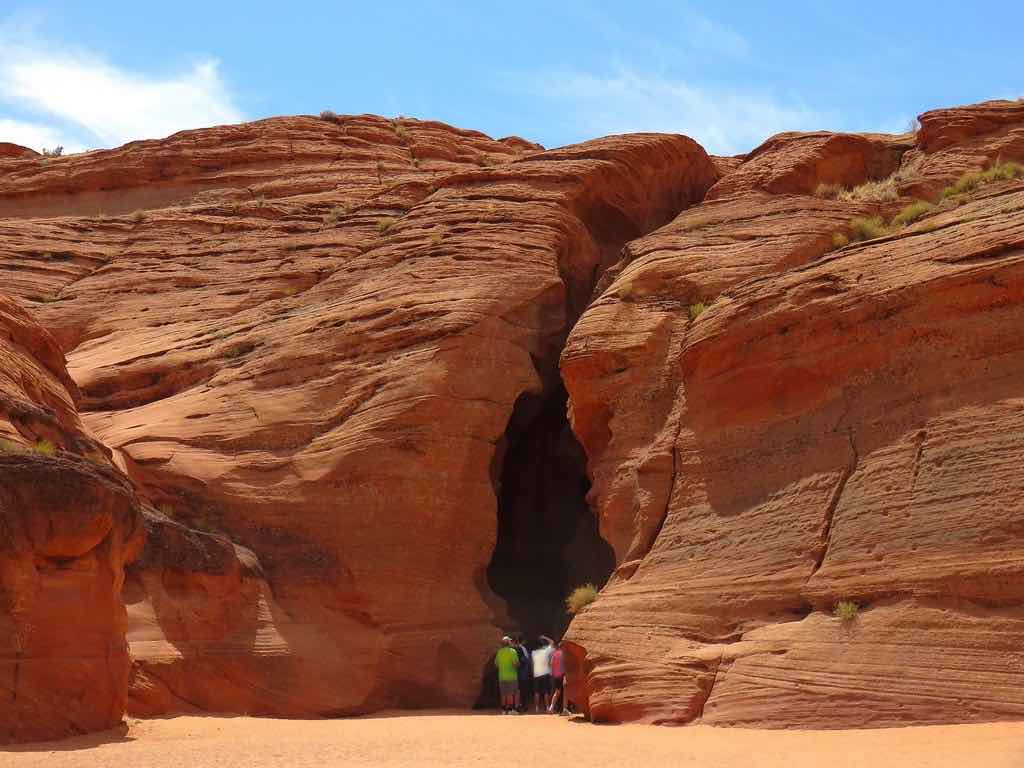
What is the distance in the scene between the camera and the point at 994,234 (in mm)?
17750

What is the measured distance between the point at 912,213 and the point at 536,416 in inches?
319

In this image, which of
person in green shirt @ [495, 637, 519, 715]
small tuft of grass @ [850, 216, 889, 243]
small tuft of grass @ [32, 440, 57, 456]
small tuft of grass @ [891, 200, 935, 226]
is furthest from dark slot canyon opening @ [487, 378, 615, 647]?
small tuft of grass @ [32, 440, 57, 456]

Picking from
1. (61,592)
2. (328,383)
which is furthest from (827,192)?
(61,592)

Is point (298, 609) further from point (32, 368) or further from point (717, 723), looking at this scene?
point (717, 723)

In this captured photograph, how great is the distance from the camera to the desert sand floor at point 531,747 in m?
12.8

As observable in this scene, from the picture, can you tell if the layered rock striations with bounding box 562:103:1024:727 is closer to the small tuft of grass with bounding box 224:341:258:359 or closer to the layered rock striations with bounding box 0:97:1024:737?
the layered rock striations with bounding box 0:97:1024:737

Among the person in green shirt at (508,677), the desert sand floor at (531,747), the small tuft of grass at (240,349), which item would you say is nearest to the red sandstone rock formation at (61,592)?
the desert sand floor at (531,747)

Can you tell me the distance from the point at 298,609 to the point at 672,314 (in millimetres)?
7565

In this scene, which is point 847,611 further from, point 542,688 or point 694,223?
point 694,223

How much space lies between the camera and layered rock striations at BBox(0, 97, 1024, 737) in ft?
54.5

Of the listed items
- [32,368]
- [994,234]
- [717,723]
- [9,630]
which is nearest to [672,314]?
[994,234]

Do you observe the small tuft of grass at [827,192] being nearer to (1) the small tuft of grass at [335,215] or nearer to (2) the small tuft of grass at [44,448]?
(1) the small tuft of grass at [335,215]

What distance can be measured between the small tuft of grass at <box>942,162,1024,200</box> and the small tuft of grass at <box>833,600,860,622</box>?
940 centimetres

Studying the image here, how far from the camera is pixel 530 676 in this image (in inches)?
868
